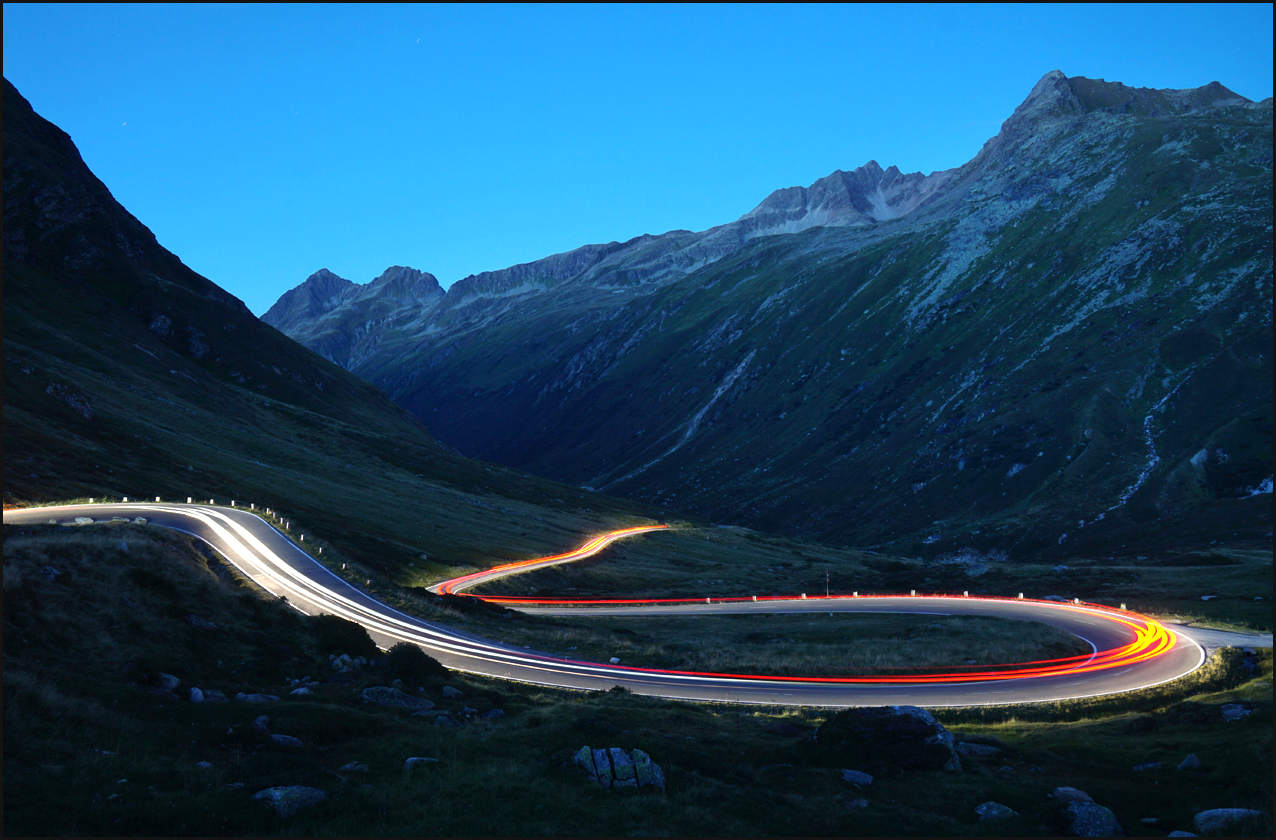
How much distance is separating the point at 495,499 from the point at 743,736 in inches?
4523

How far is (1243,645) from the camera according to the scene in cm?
4306

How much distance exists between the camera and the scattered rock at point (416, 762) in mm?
21000

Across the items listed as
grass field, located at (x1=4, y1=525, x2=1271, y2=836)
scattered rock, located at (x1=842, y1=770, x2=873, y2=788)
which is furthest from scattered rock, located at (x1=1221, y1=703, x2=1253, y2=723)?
scattered rock, located at (x1=842, y1=770, x2=873, y2=788)

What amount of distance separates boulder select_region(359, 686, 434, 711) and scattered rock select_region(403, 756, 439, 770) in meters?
6.14

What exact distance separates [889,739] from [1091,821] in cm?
692

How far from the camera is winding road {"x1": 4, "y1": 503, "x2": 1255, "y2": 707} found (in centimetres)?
3722

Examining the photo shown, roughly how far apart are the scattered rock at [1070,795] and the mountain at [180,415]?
182ft

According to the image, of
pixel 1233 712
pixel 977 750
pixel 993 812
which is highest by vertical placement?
pixel 1233 712

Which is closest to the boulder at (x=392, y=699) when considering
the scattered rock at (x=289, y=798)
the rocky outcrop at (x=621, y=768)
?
the rocky outcrop at (x=621, y=768)

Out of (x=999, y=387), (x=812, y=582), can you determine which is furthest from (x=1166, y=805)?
(x=999, y=387)

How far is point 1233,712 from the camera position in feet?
97.2

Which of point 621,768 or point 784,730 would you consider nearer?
point 621,768

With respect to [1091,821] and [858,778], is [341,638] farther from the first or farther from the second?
[1091,821]

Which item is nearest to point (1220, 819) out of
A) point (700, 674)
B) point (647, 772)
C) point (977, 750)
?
point (977, 750)
